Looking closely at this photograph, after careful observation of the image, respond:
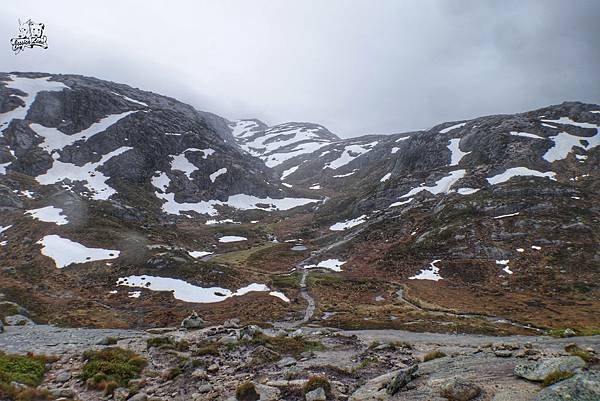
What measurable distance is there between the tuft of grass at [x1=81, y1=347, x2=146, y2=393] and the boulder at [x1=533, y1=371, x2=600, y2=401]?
2054cm

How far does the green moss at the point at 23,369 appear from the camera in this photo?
62.3ft

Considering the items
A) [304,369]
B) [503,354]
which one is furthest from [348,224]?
[503,354]

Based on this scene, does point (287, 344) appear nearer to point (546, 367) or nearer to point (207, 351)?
point (207, 351)

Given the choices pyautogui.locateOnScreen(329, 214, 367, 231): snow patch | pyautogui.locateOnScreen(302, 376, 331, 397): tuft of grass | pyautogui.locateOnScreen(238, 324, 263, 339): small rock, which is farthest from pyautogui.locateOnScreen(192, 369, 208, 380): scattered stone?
pyautogui.locateOnScreen(329, 214, 367, 231): snow patch

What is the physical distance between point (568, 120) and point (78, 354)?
16447 centimetres

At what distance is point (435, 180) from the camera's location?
115m

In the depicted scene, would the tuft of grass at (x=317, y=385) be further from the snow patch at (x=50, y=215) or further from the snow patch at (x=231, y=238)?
the snow patch at (x=231, y=238)

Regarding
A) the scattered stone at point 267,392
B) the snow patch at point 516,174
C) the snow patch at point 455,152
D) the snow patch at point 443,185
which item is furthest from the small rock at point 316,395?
the snow patch at point 455,152

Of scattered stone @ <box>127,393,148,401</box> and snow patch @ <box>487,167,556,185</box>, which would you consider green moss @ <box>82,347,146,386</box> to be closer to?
scattered stone @ <box>127,393,148,401</box>

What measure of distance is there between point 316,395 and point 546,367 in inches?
403

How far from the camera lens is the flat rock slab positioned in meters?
28.1

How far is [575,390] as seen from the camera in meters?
12.4

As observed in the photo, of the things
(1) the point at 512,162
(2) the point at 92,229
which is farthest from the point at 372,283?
(1) the point at 512,162

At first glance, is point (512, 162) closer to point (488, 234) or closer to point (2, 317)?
point (488, 234)
